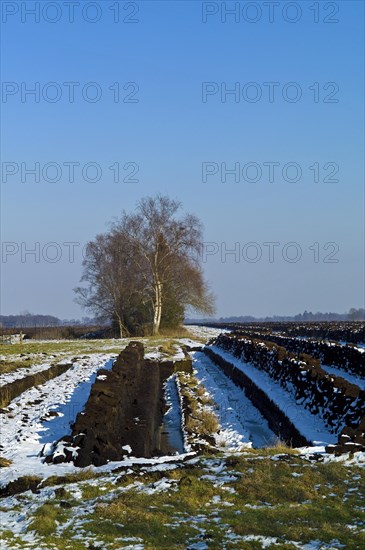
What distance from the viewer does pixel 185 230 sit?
55844mm

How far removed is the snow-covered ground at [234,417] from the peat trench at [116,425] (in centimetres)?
135

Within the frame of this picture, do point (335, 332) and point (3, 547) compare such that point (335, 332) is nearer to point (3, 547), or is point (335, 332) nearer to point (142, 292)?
point (142, 292)

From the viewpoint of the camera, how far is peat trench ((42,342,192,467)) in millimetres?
10039

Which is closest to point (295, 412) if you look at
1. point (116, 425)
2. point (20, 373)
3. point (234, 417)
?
point (234, 417)

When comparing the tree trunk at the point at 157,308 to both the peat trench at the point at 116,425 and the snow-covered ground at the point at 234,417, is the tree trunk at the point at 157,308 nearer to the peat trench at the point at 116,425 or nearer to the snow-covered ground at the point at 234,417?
the snow-covered ground at the point at 234,417

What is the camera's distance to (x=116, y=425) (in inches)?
477

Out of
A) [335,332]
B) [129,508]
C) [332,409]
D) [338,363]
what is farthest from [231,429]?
[335,332]

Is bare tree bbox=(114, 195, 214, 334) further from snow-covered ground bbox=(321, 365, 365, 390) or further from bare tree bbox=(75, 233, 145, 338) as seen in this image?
snow-covered ground bbox=(321, 365, 365, 390)

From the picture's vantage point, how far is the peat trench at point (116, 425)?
10.0 metres

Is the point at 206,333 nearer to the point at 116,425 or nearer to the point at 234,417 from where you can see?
the point at 234,417

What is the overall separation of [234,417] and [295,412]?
1864mm

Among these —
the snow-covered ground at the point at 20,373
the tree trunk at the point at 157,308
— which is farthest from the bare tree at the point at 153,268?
the snow-covered ground at the point at 20,373

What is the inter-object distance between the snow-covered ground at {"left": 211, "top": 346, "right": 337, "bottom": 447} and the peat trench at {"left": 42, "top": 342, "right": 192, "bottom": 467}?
8.82 ft

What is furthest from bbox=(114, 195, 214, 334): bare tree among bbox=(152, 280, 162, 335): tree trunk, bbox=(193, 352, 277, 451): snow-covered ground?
bbox=(193, 352, 277, 451): snow-covered ground
